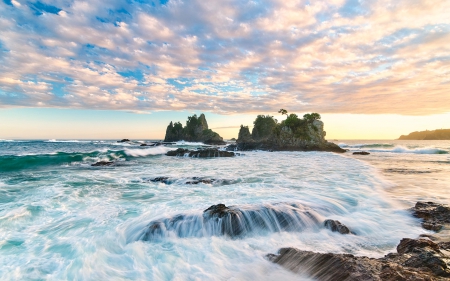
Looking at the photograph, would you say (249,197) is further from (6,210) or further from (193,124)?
(193,124)

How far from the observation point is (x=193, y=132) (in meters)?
127

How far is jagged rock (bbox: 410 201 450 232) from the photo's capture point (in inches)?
291

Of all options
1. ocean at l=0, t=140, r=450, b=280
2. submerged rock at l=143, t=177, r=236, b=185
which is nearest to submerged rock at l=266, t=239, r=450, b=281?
ocean at l=0, t=140, r=450, b=280

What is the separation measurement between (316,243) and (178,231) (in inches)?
→ 161

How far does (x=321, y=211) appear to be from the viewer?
350 inches

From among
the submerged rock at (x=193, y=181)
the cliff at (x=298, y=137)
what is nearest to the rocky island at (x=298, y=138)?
the cliff at (x=298, y=137)

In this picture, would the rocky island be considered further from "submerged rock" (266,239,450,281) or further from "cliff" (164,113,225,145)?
"submerged rock" (266,239,450,281)

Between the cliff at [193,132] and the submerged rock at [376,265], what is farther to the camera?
the cliff at [193,132]

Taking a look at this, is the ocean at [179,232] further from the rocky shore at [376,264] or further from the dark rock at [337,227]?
the rocky shore at [376,264]

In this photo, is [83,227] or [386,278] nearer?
[386,278]

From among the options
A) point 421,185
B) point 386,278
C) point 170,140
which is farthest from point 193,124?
point 386,278

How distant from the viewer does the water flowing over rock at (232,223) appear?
731 cm

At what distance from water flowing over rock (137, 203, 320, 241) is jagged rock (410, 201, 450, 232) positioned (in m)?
3.37

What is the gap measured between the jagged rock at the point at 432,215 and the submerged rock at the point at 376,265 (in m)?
2.94
